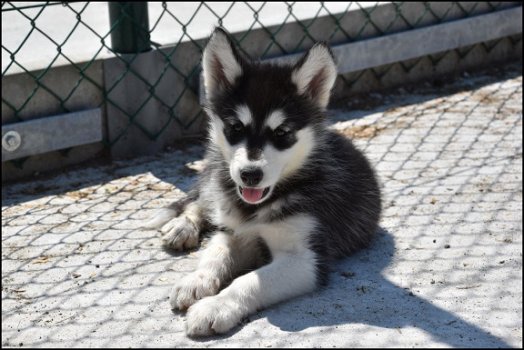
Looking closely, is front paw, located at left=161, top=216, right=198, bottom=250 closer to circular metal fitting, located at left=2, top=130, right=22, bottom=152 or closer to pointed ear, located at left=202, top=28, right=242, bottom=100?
pointed ear, located at left=202, top=28, right=242, bottom=100

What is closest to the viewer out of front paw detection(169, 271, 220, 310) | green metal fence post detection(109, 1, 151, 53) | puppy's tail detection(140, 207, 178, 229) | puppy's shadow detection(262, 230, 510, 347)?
puppy's shadow detection(262, 230, 510, 347)

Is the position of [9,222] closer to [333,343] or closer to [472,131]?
[333,343]

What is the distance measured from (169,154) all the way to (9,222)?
1.38m

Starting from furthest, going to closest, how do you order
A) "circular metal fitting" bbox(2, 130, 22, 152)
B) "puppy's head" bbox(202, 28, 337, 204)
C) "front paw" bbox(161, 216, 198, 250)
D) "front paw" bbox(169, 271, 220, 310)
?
1. "circular metal fitting" bbox(2, 130, 22, 152)
2. "front paw" bbox(161, 216, 198, 250)
3. "puppy's head" bbox(202, 28, 337, 204)
4. "front paw" bbox(169, 271, 220, 310)

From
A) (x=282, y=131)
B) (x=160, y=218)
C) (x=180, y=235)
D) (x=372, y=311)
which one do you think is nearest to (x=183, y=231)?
(x=180, y=235)

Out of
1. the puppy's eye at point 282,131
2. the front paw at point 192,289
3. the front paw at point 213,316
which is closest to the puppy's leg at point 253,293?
the front paw at point 213,316

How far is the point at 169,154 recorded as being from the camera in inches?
220

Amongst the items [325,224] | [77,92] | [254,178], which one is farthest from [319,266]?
[77,92]

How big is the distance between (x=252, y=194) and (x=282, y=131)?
0.32m

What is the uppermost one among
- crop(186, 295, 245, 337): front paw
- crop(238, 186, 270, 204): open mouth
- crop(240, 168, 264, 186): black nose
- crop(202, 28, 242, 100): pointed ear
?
crop(202, 28, 242, 100): pointed ear

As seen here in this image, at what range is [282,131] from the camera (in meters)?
3.84

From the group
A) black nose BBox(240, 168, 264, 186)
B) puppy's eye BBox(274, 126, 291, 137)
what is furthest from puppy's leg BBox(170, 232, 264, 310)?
puppy's eye BBox(274, 126, 291, 137)

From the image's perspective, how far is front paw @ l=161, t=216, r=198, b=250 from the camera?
13.8ft

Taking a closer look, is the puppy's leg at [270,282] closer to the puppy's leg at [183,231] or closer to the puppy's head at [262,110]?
the puppy's head at [262,110]
